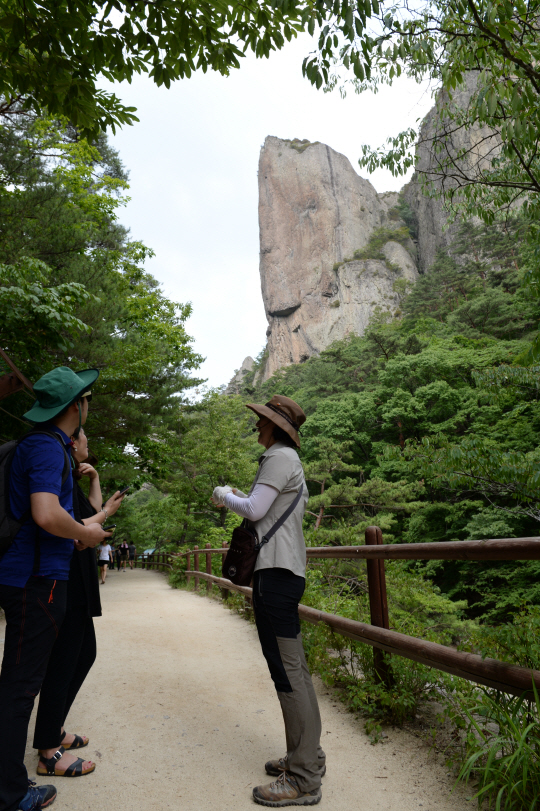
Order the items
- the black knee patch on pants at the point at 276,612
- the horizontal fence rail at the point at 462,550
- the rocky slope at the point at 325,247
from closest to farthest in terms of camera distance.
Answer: the horizontal fence rail at the point at 462,550
the black knee patch on pants at the point at 276,612
the rocky slope at the point at 325,247

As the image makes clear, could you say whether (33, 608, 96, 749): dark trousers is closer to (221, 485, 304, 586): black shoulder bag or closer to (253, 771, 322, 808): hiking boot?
(221, 485, 304, 586): black shoulder bag

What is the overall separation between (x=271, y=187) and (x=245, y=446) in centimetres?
6376

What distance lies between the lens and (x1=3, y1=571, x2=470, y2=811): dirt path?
86.0 inches

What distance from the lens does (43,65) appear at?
3340 millimetres

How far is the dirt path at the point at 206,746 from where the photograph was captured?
218 centimetres

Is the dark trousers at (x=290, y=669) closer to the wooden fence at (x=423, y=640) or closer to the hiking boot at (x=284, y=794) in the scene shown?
the hiking boot at (x=284, y=794)

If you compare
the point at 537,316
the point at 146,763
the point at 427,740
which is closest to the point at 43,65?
the point at 146,763

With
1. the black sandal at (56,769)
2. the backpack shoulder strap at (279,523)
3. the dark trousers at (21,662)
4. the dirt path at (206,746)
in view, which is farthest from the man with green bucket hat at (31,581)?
the backpack shoulder strap at (279,523)

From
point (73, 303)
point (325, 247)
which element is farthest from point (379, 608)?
point (325, 247)

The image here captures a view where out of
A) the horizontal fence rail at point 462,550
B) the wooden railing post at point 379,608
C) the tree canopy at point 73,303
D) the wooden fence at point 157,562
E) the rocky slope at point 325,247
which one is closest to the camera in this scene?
the horizontal fence rail at point 462,550

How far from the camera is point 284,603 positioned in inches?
89.7

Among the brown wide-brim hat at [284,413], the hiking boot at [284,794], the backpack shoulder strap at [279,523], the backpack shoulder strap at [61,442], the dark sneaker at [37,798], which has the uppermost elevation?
the brown wide-brim hat at [284,413]

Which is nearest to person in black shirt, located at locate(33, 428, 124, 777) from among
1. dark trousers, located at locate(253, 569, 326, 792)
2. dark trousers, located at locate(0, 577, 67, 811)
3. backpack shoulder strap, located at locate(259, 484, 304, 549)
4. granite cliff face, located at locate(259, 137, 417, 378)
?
dark trousers, located at locate(0, 577, 67, 811)

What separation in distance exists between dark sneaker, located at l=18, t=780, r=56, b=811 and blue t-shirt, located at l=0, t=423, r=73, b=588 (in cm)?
79
